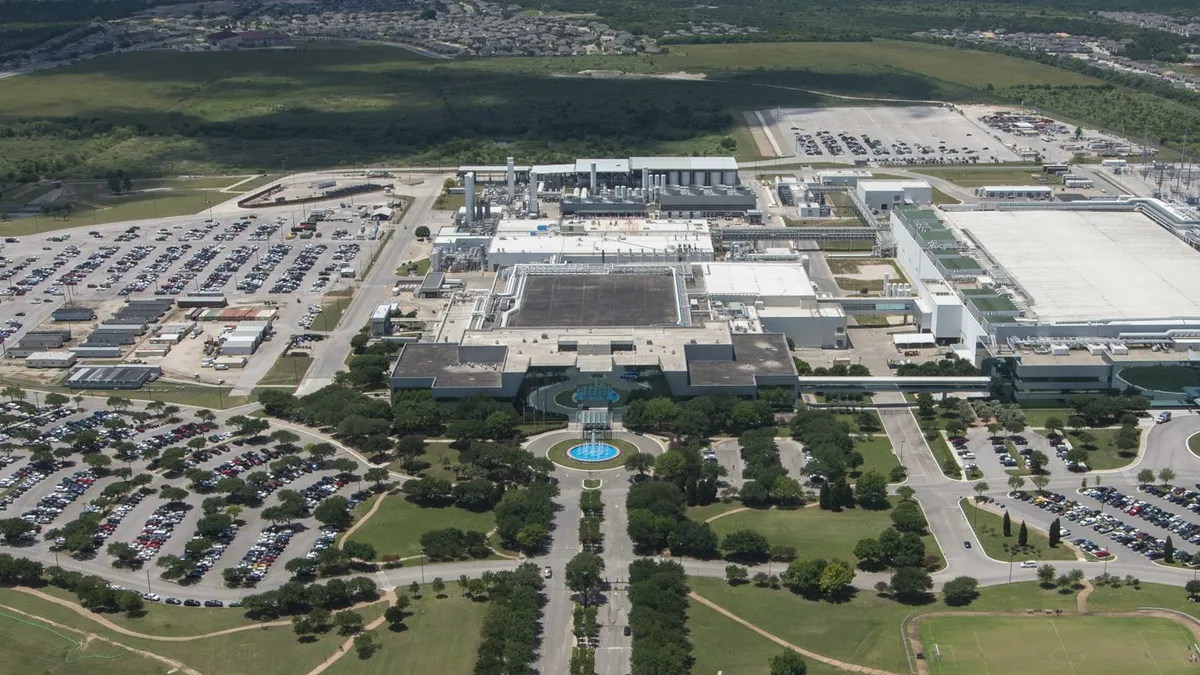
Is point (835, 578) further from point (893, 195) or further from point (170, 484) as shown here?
point (893, 195)

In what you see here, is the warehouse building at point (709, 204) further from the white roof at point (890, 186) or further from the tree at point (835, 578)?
the tree at point (835, 578)

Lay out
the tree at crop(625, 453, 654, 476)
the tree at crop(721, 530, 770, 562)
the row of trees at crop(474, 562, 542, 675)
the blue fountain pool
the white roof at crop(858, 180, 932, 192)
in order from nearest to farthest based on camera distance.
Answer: the row of trees at crop(474, 562, 542, 675)
the tree at crop(721, 530, 770, 562)
the tree at crop(625, 453, 654, 476)
the blue fountain pool
the white roof at crop(858, 180, 932, 192)

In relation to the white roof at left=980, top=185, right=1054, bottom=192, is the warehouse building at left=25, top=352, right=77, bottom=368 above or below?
below

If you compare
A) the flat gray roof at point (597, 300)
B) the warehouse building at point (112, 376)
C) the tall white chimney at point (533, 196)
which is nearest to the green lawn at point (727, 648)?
the flat gray roof at point (597, 300)

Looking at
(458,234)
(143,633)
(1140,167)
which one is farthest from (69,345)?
(1140,167)

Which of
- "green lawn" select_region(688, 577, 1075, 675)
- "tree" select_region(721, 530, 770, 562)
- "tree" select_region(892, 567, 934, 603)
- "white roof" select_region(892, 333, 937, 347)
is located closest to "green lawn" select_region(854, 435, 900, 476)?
"tree" select_region(721, 530, 770, 562)

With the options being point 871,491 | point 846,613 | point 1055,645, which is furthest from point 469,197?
point 1055,645

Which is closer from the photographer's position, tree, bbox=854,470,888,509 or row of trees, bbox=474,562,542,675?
row of trees, bbox=474,562,542,675

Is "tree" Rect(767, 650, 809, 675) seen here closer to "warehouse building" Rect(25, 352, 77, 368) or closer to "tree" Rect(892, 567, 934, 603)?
"tree" Rect(892, 567, 934, 603)
